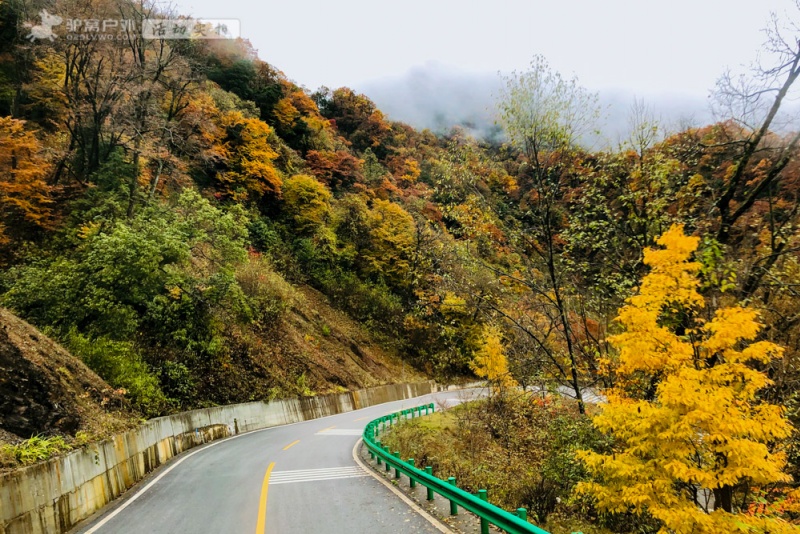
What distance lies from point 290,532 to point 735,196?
10.9 metres

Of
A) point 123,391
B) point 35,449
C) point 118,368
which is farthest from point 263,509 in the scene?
point 118,368

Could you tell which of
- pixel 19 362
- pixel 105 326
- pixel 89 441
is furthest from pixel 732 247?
pixel 105 326

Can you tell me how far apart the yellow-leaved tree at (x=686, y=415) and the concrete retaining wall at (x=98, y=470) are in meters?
9.38

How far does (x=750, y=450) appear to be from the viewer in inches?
302

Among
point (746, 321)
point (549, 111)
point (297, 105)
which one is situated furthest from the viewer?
point (297, 105)

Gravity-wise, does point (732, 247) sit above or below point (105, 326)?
below

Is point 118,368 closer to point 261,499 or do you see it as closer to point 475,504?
point 261,499

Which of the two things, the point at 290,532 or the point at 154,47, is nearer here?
the point at 290,532

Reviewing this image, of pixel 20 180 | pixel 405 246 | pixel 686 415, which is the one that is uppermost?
pixel 20 180

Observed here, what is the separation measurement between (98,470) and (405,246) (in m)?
35.8

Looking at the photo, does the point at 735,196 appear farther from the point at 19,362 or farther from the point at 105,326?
the point at 105,326

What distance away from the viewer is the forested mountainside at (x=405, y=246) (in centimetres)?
863

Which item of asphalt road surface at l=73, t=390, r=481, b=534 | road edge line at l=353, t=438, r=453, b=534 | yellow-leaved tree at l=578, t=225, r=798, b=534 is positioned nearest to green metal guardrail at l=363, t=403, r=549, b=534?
road edge line at l=353, t=438, r=453, b=534

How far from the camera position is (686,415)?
780 centimetres
